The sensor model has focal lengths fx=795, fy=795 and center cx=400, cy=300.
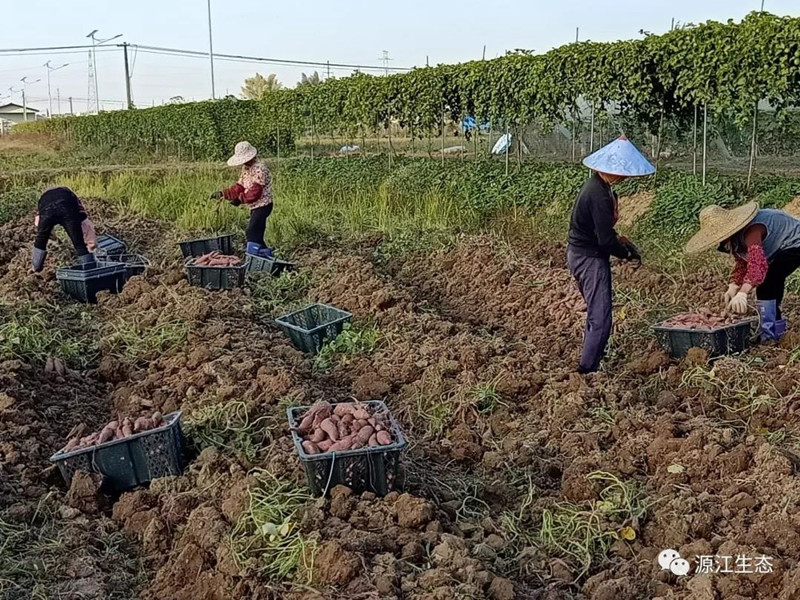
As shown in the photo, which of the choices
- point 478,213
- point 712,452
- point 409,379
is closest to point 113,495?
point 409,379

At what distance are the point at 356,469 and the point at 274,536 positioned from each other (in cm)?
49

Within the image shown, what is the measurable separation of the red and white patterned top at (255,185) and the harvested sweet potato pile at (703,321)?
4.51 metres

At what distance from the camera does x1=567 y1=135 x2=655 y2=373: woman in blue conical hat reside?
4910 millimetres

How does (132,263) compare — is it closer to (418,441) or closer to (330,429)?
(418,441)

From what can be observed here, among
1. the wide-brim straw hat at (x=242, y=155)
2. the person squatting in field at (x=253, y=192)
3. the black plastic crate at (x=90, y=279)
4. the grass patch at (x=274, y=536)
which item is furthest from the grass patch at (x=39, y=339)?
the grass patch at (x=274, y=536)

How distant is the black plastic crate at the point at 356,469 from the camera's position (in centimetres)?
345

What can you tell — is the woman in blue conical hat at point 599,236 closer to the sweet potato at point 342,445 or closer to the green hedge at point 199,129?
the sweet potato at point 342,445

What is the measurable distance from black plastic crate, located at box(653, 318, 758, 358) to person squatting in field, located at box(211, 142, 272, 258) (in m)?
4.46

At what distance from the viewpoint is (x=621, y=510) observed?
3.51 meters

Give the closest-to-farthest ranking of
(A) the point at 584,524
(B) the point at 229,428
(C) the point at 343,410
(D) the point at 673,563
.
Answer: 1. (D) the point at 673,563
2. (A) the point at 584,524
3. (C) the point at 343,410
4. (B) the point at 229,428

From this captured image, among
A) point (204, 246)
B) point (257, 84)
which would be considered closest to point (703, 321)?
point (204, 246)

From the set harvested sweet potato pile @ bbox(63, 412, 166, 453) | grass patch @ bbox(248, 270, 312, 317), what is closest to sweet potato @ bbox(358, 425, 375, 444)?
harvested sweet potato pile @ bbox(63, 412, 166, 453)

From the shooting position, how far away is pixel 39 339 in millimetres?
5828

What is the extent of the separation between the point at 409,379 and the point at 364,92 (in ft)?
44.4
